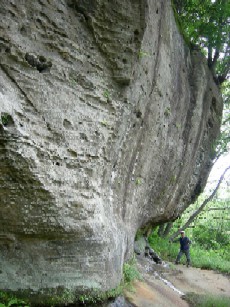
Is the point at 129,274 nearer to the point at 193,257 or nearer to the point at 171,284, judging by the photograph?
the point at 171,284

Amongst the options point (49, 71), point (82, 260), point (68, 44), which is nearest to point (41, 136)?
point (49, 71)

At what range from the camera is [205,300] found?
361 inches

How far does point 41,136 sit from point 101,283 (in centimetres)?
331

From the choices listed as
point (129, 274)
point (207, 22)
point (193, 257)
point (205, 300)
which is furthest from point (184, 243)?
point (207, 22)

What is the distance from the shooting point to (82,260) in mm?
6758

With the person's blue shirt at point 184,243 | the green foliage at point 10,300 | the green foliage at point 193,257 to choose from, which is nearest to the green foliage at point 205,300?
the person's blue shirt at point 184,243

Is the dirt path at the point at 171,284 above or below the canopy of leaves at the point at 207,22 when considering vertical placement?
below

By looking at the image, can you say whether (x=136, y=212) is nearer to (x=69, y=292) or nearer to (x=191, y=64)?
(x=69, y=292)

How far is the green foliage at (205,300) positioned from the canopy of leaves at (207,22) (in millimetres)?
9052

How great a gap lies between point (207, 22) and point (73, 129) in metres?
8.51

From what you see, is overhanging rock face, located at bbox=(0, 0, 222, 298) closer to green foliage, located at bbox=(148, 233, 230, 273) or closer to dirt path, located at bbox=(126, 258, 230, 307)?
dirt path, located at bbox=(126, 258, 230, 307)

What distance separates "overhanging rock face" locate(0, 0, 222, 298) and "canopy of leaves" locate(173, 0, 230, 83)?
3.48 metres

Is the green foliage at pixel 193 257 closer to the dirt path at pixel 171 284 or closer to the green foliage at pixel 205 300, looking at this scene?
the dirt path at pixel 171 284

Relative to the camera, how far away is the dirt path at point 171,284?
8484 mm
